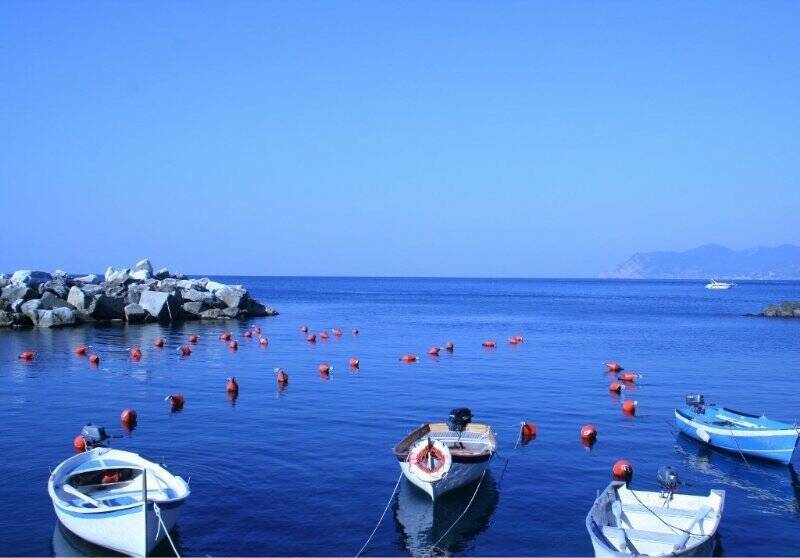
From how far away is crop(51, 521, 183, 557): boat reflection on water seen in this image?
16656 millimetres

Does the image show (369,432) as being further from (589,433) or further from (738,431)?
(738,431)

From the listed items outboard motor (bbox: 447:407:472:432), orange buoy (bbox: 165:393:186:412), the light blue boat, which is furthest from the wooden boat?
orange buoy (bbox: 165:393:186:412)

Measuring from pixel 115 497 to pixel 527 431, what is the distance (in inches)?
616

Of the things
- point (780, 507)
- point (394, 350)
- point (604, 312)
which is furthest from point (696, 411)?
point (604, 312)

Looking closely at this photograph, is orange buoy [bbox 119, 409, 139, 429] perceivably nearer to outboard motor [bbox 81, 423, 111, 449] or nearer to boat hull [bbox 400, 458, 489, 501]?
outboard motor [bbox 81, 423, 111, 449]

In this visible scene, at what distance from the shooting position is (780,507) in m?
21.0

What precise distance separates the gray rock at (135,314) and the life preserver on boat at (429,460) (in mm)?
57832

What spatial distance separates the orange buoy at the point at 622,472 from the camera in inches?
901

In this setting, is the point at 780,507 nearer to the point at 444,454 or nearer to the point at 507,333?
the point at 444,454

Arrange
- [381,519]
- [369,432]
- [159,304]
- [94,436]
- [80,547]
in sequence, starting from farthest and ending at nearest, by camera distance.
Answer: [159,304] → [369,432] → [94,436] → [381,519] → [80,547]

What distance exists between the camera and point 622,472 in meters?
22.9

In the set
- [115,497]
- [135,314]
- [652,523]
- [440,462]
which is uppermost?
[135,314]

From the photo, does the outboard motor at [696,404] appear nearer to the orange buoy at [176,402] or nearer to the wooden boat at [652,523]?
the wooden boat at [652,523]

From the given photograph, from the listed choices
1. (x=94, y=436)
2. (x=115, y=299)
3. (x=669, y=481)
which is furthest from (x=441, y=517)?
(x=115, y=299)
